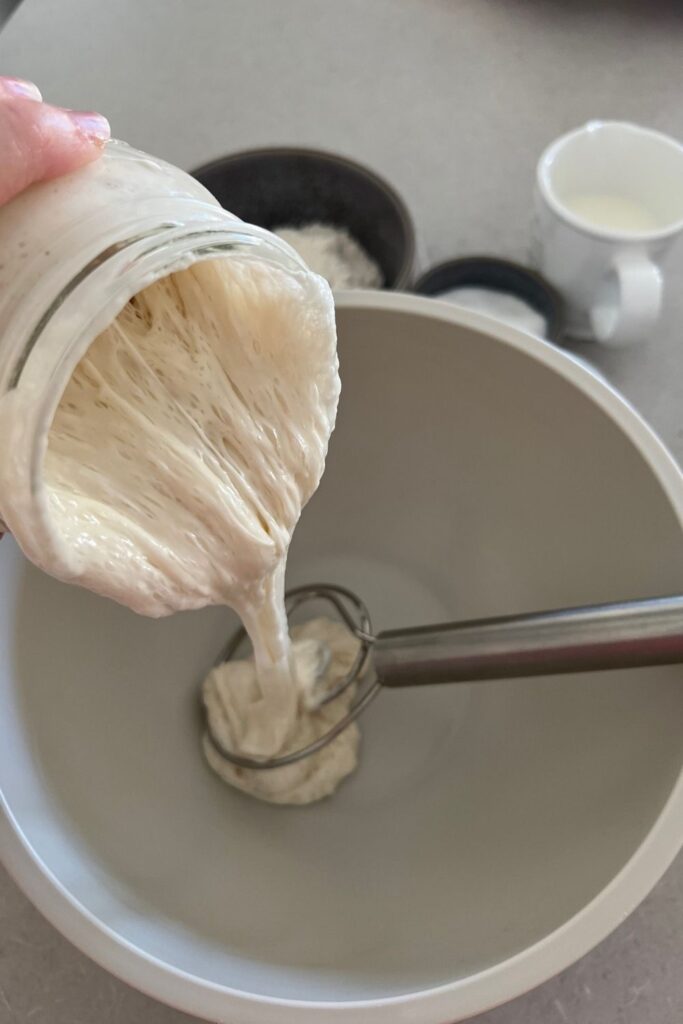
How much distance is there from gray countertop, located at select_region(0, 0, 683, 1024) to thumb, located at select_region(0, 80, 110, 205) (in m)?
0.45

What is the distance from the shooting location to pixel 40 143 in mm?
270

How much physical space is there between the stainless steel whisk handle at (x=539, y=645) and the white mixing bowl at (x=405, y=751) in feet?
0.18

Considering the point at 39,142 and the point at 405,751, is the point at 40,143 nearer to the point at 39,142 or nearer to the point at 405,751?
the point at 39,142

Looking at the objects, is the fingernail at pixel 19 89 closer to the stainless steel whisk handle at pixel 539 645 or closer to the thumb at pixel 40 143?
the thumb at pixel 40 143

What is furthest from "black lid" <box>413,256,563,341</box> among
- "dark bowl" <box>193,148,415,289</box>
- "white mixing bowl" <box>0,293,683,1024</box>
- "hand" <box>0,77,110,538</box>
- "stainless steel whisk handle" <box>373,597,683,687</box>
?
"hand" <box>0,77,110,538</box>

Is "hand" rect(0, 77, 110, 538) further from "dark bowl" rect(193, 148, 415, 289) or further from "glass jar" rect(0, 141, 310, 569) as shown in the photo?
"dark bowl" rect(193, 148, 415, 289)

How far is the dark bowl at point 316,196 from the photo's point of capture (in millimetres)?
635

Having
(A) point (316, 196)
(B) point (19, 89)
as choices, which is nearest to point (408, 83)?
(A) point (316, 196)

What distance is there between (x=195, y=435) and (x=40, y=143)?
0.35 ft

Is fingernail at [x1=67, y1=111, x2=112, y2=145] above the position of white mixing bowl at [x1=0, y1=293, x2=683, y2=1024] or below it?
above

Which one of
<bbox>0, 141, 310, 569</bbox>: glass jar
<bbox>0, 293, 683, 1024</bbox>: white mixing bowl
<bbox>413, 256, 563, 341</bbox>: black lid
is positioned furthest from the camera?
<bbox>413, 256, 563, 341</bbox>: black lid

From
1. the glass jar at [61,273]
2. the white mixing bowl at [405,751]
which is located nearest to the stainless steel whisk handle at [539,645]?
the white mixing bowl at [405,751]

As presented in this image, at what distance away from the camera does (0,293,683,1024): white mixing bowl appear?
365mm

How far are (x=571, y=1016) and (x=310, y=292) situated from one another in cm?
38
